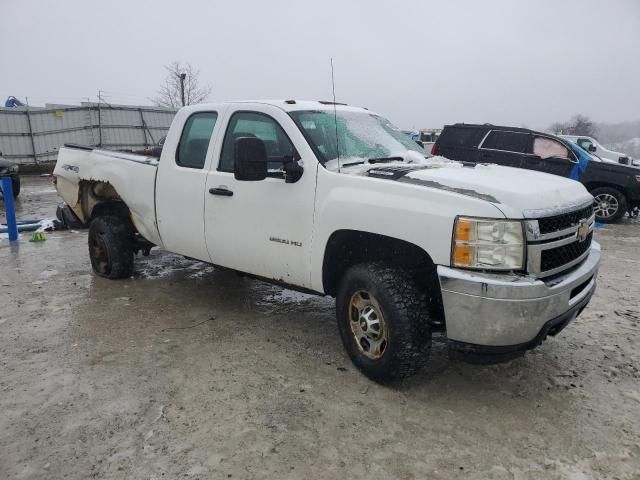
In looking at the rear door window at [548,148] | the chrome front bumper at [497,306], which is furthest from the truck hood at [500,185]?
the rear door window at [548,148]

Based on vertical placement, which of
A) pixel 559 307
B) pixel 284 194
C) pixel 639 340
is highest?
pixel 284 194

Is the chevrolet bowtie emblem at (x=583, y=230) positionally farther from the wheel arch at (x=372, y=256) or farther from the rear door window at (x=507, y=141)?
the rear door window at (x=507, y=141)

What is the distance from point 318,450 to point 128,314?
2683 mm

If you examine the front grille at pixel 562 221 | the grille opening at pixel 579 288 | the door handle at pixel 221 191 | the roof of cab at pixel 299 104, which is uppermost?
the roof of cab at pixel 299 104

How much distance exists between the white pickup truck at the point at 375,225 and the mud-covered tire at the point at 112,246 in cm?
68

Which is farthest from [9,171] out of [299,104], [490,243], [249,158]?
[490,243]

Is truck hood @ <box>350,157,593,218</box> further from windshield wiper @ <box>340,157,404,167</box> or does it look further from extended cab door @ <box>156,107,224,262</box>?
extended cab door @ <box>156,107,224,262</box>

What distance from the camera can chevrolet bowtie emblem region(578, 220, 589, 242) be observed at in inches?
127

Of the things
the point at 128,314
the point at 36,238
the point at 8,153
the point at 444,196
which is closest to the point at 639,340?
the point at 444,196

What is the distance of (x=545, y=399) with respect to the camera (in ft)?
10.5

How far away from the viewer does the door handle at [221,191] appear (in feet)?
13.2

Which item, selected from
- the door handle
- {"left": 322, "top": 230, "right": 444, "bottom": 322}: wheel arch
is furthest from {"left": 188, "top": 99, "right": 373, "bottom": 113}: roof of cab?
{"left": 322, "top": 230, "right": 444, "bottom": 322}: wheel arch

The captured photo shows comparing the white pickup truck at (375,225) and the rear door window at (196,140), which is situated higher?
the rear door window at (196,140)

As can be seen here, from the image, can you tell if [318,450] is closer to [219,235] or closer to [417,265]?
[417,265]
